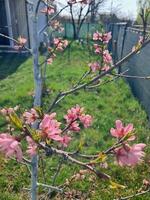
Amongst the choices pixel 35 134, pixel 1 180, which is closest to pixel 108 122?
pixel 1 180

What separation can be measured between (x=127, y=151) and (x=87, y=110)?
5516 mm

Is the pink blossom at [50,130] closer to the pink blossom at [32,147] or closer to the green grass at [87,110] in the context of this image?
the pink blossom at [32,147]

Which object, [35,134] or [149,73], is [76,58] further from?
[35,134]

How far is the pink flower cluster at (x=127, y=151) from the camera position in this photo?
1334mm

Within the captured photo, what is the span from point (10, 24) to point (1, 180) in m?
10.3

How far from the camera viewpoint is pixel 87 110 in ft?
22.6

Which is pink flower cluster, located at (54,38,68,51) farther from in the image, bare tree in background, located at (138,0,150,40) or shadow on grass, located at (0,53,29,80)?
shadow on grass, located at (0,53,29,80)

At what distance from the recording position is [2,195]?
13.0ft

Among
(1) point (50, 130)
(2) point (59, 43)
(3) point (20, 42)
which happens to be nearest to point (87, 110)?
(2) point (59, 43)

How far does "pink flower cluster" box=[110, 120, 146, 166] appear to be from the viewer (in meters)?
1.33

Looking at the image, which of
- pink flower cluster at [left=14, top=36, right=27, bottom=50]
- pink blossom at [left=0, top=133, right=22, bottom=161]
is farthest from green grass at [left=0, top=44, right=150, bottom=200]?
pink blossom at [left=0, top=133, right=22, bottom=161]

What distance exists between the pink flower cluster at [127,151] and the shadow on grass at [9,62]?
9.06 meters

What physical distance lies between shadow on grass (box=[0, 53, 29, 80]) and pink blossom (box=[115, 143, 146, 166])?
912 cm

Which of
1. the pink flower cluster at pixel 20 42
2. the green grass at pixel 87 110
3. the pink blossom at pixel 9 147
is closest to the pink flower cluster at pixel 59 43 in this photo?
the pink flower cluster at pixel 20 42
